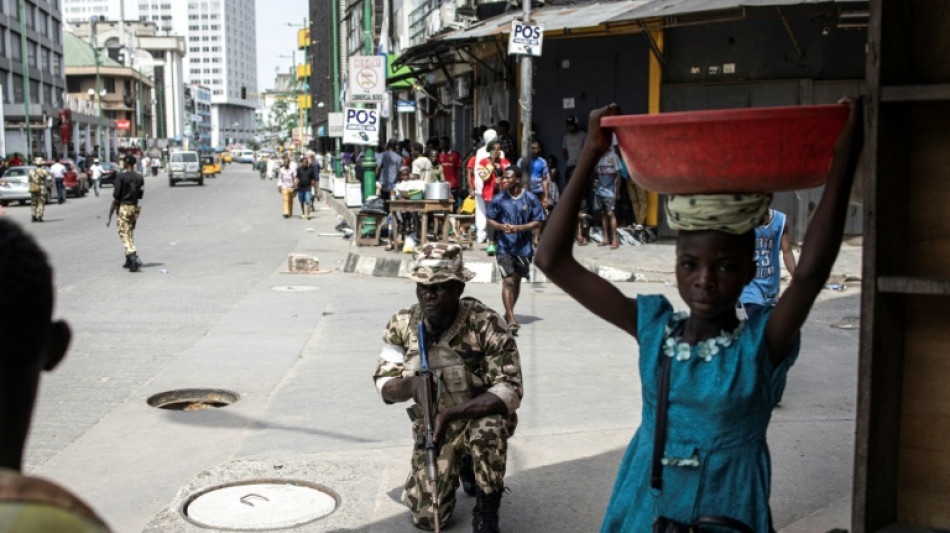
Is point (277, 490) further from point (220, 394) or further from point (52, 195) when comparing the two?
point (52, 195)

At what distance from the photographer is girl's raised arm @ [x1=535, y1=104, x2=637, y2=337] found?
2584 millimetres

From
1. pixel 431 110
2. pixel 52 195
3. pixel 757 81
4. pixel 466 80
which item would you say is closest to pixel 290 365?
pixel 757 81

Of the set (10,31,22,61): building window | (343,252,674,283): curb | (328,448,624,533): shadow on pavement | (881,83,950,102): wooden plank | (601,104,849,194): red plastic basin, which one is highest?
(10,31,22,61): building window

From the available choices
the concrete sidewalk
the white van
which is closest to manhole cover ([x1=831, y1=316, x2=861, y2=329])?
the concrete sidewalk

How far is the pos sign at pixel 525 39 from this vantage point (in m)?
13.7

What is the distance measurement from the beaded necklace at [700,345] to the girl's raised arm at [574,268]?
0.43ft

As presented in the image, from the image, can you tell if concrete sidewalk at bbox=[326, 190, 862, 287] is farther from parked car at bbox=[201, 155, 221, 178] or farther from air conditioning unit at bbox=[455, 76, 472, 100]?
parked car at bbox=[201, 155, 221, 178]

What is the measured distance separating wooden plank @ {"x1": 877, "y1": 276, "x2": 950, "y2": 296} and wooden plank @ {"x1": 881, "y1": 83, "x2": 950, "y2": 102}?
1.45 ft

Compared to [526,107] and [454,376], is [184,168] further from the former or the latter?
[454,376]

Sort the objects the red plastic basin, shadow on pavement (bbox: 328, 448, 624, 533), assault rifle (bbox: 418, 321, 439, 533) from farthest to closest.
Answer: shadow on pavement (bbox: 328, 448, 624, 533) → assault rifle (bbox: 418, 321, 439, 533) → the red plastic basin

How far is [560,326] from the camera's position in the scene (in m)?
10.2

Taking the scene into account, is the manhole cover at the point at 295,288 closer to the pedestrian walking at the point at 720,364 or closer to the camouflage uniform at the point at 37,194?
the pedestrian walking at the point at 720,364

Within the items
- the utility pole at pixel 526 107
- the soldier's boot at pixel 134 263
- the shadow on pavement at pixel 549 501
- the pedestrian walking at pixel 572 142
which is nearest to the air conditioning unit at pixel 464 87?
the pedestrian walking at pixel 572 142

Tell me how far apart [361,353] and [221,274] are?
656 centimetres
